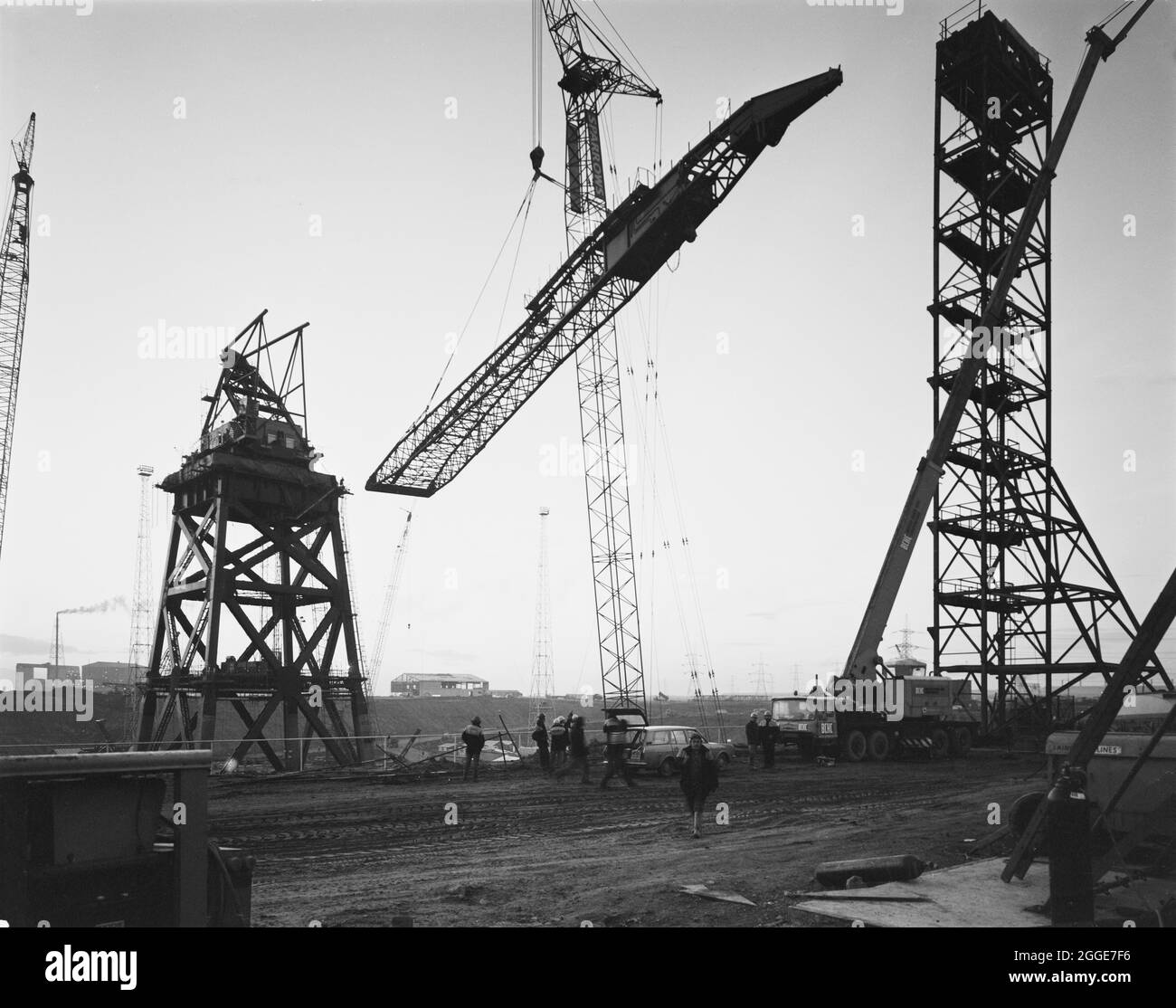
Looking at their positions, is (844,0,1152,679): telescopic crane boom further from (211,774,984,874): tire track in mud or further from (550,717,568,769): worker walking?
(550,717,568,769): worker walking

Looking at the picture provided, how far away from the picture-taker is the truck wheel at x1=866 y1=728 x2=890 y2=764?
32.0 m

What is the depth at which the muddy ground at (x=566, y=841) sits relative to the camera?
10508 millimetres

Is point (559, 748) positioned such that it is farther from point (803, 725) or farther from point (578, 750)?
point (803, 725)

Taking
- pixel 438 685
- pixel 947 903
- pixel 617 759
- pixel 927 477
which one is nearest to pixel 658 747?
pixel 617 759

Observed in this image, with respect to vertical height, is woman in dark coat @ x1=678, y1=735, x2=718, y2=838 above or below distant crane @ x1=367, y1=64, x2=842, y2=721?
below

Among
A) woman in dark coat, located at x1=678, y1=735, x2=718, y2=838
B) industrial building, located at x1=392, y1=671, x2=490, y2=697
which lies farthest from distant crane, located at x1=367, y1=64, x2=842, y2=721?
industrial building, located at x1=392, y1=671, x2=490, y2=697

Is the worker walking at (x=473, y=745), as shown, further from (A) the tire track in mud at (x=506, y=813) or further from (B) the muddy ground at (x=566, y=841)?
(A) the tire track in mud at (x=506, y=813)

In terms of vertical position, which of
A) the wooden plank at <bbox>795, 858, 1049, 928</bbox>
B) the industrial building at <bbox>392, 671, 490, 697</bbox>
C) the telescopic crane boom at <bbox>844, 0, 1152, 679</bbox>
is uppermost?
the telescopic crane boom at <bbox>844, 0, 1152, 679</bbox>

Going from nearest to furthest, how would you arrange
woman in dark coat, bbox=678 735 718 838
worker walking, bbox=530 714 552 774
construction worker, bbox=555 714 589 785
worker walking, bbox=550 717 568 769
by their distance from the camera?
woman in dark coat, bbox=678 735 718 838, construction worker, bbox=555 714 589 785, worker walking, bbox=550 717 568 769, worker walking, bbox=530 714 552 774

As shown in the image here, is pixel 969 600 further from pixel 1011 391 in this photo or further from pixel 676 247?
pixel 676 247

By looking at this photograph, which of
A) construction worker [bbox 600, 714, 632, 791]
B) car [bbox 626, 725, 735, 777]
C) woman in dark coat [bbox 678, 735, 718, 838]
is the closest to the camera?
woman in dark coat [bbox 678, 735, 718, 838]
